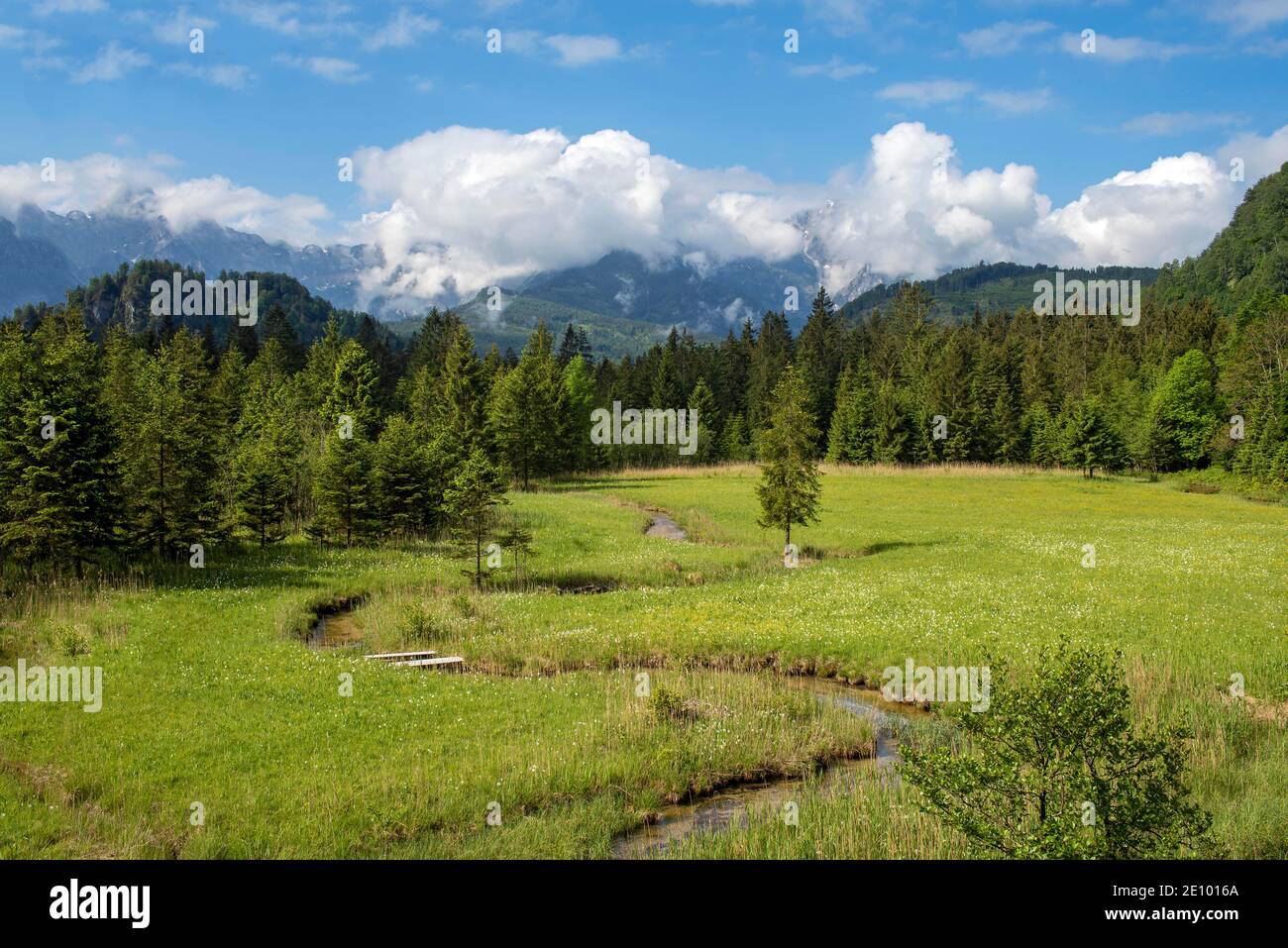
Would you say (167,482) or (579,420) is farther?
(579,420)

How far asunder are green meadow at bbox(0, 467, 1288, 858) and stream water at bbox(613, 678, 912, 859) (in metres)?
0.36

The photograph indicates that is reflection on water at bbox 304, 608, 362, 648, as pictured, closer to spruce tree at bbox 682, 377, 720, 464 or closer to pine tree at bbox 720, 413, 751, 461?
spruce tree at bbox 682, 377, 720, 464

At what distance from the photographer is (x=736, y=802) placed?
15.8 metres

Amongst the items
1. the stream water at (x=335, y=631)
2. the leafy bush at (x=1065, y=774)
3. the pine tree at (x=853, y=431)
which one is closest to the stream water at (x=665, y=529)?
the stream water at (x=335, y=631)

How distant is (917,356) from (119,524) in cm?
12110

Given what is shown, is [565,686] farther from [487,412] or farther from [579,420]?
[579,420]

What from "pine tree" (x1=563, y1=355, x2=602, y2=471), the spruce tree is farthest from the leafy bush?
the spruce tree

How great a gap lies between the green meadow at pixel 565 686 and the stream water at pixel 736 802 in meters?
0.36

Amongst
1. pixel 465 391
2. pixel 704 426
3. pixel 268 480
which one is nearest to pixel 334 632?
pixel 268 480

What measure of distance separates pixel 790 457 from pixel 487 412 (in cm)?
5355

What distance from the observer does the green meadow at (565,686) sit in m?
13.5

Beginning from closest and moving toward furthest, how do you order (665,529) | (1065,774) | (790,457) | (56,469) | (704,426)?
(1065,774), (56,469), (790,457), (665,529), (704,426)

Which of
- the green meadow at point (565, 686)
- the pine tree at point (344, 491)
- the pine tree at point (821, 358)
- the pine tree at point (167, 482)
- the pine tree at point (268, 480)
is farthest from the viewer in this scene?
the pine tree at point (821, 358)

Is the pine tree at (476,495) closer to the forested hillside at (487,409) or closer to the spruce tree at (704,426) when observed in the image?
the forested hillside at (487,409)
